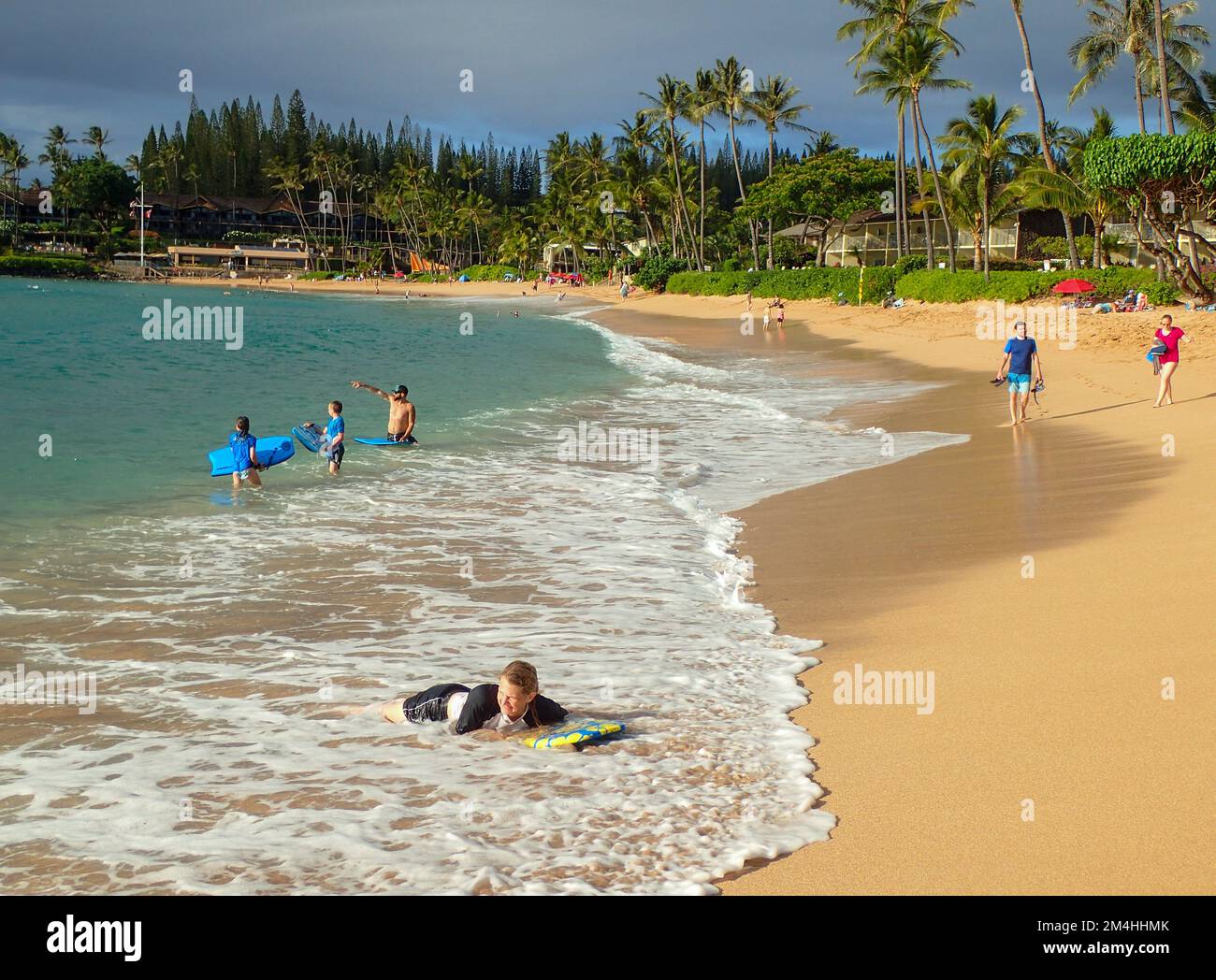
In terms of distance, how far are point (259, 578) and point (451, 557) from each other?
178 cm

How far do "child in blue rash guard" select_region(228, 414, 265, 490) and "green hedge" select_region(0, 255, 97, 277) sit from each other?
387ft

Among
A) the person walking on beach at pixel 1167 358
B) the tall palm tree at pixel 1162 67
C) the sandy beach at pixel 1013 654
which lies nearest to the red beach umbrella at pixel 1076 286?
the tall palm tree at pixel 1162 67

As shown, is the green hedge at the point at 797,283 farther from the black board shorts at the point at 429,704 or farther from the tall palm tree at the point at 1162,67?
the black board shorts at the point at 429,704

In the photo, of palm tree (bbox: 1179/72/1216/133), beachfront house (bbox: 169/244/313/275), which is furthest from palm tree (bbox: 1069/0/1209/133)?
beachfront house (bbox: 169/244/313/275)

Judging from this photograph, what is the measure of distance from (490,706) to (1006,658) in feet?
10.5

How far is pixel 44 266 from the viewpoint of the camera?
116500 millimetres

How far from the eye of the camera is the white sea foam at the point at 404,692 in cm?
465

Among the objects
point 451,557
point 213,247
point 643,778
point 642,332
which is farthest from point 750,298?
point 213,247

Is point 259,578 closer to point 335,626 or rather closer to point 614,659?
point 335,626

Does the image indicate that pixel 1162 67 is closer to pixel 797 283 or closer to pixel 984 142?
pixel 984 142

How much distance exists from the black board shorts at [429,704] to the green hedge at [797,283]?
4753 centimetres

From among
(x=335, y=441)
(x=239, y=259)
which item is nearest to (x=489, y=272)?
(x=239, y=259)

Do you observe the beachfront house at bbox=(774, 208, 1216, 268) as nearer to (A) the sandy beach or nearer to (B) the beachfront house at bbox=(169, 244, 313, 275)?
(A) the sandy beach

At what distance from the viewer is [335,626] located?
26.3 ft
